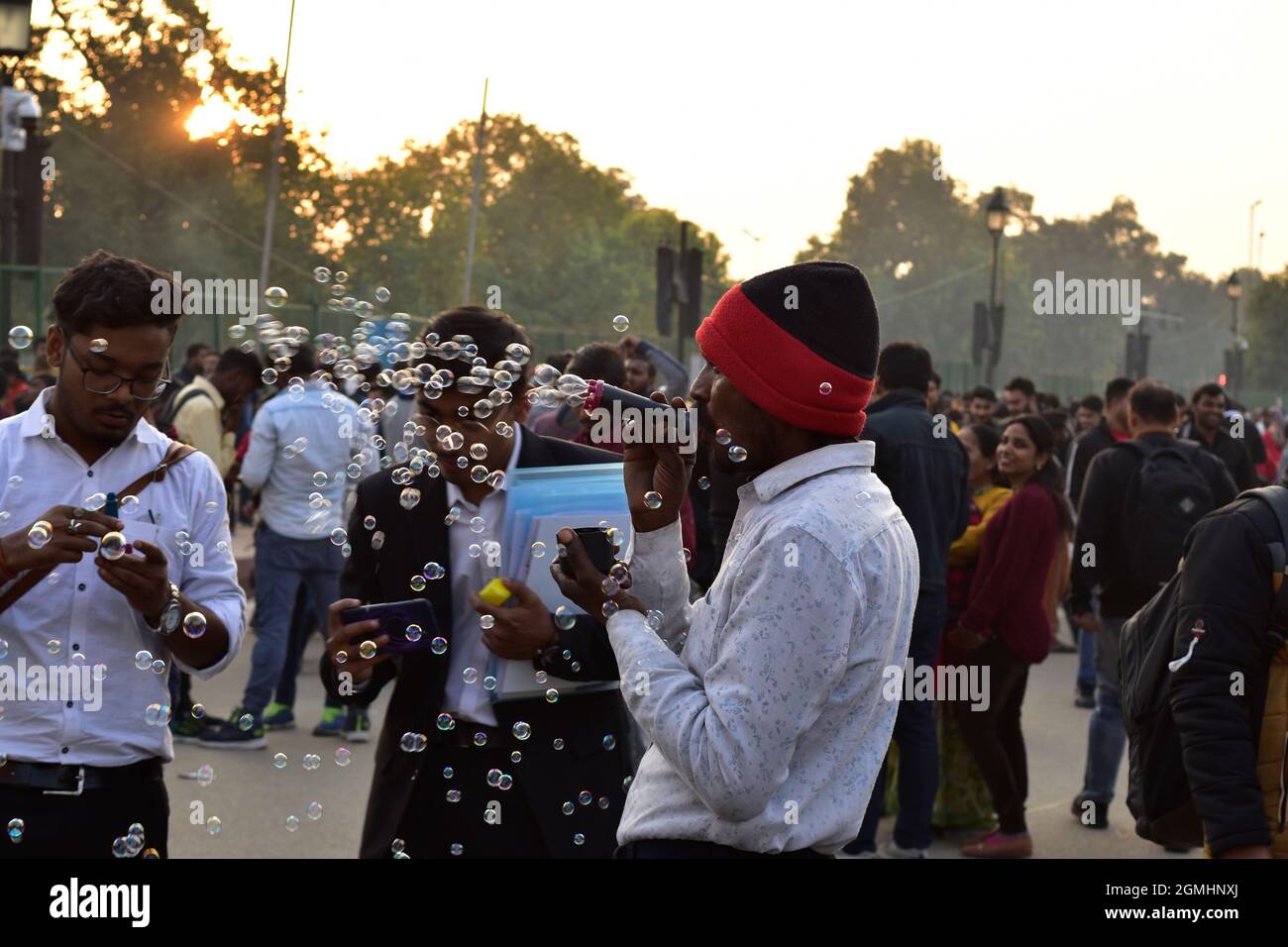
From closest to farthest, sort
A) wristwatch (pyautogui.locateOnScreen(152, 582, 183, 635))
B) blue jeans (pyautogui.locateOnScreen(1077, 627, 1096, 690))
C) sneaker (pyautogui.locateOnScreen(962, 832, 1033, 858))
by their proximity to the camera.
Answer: wristwatch (pyautogui.locateOnScreen(152, 582, 183, 635)) < sneaker (pyautogui.locateOnScreen(962, 832, 1033, 858)) < blue jeans (pyautogui.locateOnScreen(1077, 627, 1096, 690))

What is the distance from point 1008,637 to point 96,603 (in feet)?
15.8

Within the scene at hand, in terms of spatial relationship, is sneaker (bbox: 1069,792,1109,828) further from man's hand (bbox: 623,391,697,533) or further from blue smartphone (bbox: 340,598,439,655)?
man's hand (bbox: 623,391,697,533)

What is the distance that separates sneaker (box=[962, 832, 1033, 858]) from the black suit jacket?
3665 mm

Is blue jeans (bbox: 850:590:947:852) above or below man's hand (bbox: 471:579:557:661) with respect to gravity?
below

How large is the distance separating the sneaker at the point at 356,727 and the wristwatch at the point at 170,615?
543cm

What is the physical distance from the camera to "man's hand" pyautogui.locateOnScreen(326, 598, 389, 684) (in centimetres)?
325

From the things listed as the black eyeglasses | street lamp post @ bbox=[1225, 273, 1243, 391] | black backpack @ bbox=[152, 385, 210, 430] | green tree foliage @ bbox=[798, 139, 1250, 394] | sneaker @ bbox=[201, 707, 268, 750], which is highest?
green tree foliage @ bbox=[798, 139, 1250, 394]

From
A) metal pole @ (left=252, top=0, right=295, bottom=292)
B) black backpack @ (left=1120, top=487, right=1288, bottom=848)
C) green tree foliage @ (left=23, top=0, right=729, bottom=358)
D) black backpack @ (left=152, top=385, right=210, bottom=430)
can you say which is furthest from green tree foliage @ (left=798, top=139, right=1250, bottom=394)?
black backpack @ (left=1120, top=487, right=1288, bottom=848)

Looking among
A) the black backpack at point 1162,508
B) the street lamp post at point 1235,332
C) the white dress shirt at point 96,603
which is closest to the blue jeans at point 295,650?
the black backpack at point 1162,508

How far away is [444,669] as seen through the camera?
352 cm

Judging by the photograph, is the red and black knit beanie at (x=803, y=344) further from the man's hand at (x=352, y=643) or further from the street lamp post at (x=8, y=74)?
the street lamp post at (x=8, y=74)

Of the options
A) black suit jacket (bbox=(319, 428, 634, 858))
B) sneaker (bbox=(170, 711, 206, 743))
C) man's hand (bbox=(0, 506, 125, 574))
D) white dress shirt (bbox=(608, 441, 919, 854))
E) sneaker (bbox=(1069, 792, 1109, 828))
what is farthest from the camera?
sneaker (bbox=(170, 711, 206, 743))

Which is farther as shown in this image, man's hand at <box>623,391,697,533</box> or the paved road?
the paved road
